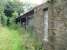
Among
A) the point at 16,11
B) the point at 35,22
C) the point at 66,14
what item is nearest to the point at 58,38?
the point at 66,14

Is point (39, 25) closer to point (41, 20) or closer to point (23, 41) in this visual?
point (41, 20)

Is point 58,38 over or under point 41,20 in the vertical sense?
under

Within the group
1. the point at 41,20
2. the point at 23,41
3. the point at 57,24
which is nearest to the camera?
the point at 23,41

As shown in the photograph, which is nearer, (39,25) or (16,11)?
(39,25)

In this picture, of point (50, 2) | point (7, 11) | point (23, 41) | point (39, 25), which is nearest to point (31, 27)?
point (39, 25)

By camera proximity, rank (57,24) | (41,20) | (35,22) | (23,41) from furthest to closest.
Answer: (35,22) → (41,20) → (57,24) → (23,41)

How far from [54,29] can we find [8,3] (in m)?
12.2

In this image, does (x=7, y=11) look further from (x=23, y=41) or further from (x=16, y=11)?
(x=23, y=41)

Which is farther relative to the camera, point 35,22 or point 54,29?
point 35,22

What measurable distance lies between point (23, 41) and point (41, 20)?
369 centimetres

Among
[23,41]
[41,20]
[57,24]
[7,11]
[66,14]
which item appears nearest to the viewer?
[66,14]

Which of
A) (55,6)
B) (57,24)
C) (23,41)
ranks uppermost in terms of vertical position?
(55,6)

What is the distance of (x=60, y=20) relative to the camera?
8164mm

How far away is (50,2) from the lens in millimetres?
8789
